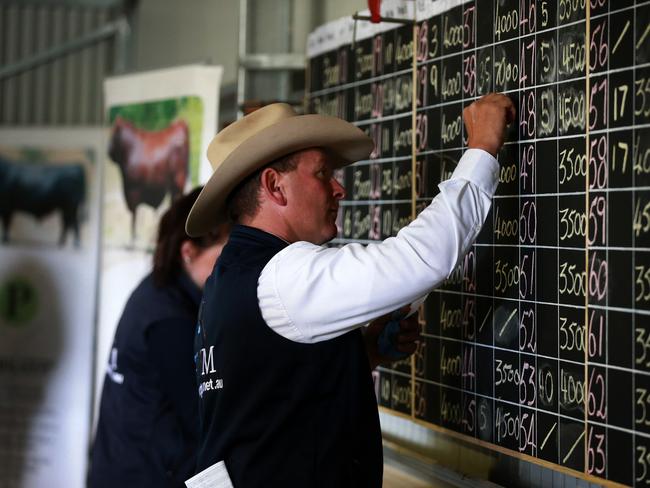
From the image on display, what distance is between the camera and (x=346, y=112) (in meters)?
2.68

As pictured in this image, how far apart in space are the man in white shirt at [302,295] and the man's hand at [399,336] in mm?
324

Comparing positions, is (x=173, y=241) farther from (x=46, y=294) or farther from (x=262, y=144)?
(x=46, y=294)

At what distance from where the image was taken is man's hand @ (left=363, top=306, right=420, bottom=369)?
2.11 meters

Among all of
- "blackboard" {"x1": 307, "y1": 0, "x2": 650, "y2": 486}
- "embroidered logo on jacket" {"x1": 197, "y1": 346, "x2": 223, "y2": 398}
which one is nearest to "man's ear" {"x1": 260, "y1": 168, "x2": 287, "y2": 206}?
"embroidered logo on jacket" {"x1": 197, "y1": 346, "x2": 223, "y2": 398}

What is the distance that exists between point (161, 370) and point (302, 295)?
41.8 inches

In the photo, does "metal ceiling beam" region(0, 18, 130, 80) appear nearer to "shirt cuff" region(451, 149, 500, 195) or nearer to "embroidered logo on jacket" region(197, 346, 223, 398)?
"embroidered logo on jacket" region(197, 346, 223, 398)

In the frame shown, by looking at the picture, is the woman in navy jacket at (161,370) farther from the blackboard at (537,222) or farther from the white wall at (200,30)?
the white wall at (200,30)

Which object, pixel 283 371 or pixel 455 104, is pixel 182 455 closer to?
pixel 283 371

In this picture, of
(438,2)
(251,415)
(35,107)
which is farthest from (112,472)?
(35,107)

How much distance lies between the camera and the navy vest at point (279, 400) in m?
1.73

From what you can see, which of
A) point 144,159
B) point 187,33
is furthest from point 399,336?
point 187,33

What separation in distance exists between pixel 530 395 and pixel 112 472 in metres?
1.47

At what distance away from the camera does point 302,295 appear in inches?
64.8

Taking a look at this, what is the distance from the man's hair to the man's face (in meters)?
0.01
